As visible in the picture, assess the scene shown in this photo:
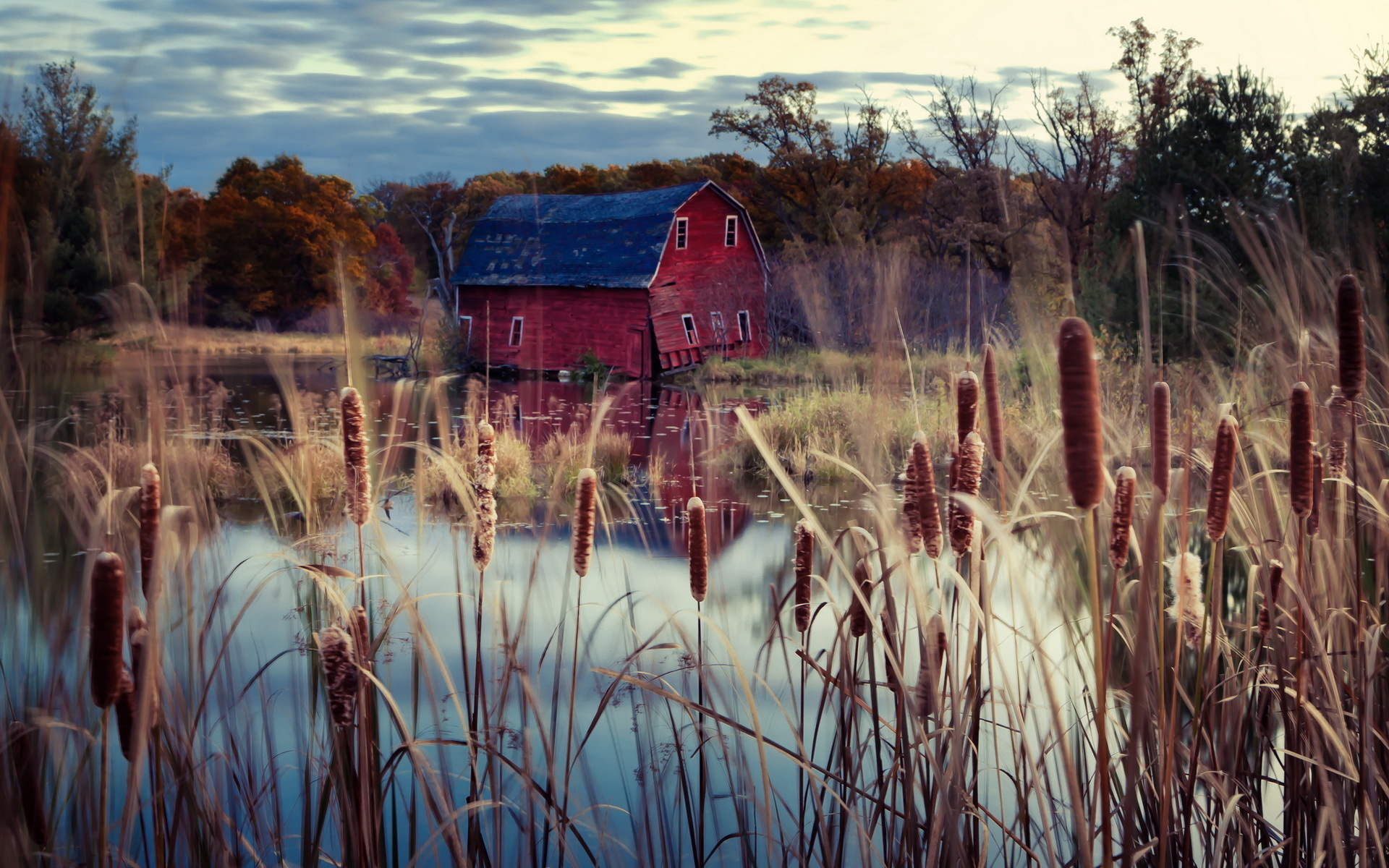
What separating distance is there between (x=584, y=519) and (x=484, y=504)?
148 millimetres

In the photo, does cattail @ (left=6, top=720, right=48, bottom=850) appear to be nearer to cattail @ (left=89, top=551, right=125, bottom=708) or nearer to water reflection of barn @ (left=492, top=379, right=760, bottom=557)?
cattail @ (left=89, top=551, right=125, bottom=708)

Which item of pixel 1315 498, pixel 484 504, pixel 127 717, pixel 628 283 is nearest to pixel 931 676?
pixel 484 504

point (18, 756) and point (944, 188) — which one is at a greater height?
point (944, 188)

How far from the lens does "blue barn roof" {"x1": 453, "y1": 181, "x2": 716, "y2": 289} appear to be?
2511 centimetres

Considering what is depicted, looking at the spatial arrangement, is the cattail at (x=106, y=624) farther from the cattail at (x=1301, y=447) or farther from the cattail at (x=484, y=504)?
the cattail at (x=1301, y=447)

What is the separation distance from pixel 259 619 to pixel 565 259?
70.7 feet

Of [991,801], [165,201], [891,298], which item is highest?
[165,201]

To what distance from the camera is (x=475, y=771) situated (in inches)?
66.8

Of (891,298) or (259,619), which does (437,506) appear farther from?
(891,298)

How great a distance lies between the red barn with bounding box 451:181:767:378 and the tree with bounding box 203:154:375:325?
28.2ft

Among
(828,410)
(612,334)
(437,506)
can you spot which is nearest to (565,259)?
(612,334)

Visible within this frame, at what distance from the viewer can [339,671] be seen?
1.27 meters

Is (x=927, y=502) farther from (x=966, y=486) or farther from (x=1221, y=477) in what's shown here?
(x=1221, y=477)

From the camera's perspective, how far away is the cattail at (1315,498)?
1786 millimetres
